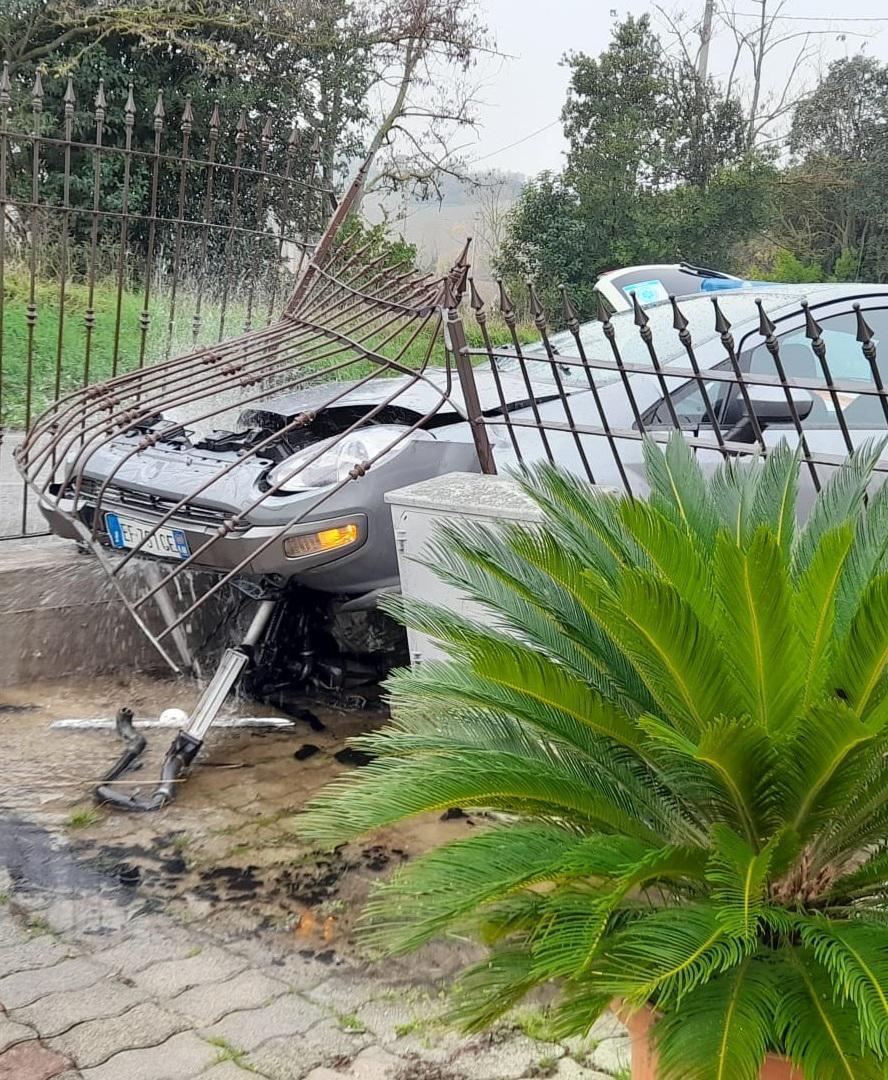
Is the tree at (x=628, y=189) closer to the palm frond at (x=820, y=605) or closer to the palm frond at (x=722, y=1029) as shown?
the palm frond at (x=820, y=605)

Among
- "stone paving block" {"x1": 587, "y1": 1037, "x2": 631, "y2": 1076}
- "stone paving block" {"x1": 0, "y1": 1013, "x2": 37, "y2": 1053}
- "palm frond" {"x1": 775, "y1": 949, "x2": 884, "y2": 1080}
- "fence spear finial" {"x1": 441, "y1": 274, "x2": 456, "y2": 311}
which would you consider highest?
"fence spear finial" {"x1": 441, "y1": 274, "x2": 456, "y2": 311}

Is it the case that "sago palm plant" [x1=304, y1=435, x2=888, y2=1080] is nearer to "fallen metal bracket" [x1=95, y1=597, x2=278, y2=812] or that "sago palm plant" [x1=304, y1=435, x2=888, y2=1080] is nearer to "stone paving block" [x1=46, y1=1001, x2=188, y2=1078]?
"stone paving block" [x1=46, y1=1001, x2=188, y2=1078]

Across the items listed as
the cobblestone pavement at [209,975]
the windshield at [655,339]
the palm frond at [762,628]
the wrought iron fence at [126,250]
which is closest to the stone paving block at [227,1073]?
the cobblestone pavement at [209,975]

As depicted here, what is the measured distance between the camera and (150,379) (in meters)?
4.47

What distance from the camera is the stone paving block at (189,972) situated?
2734 mm

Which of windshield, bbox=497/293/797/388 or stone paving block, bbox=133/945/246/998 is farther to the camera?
windshield, bbox=497/293/797/388

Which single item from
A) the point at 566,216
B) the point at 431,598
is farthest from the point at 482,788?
the point at 566,216

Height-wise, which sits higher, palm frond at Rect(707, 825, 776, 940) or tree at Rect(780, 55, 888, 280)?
tree at Rect(780, 55, 888, 280)

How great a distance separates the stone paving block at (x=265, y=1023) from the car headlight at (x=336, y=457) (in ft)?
6.43

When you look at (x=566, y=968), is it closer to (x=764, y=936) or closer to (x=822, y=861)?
(x=764, y=936)

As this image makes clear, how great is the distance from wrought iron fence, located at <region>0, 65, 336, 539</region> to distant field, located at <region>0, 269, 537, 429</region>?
2 centimetres

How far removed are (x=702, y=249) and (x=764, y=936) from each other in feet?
57.2

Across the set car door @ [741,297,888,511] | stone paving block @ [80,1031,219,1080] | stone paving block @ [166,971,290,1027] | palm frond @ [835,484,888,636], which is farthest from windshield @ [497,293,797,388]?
stone paving block @ [80,1031,219,1080]

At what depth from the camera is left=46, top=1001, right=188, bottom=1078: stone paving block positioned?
243cm
